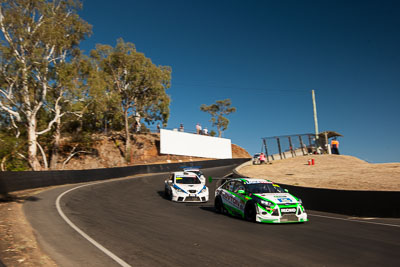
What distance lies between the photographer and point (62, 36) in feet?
125

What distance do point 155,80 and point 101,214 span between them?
40342 mm

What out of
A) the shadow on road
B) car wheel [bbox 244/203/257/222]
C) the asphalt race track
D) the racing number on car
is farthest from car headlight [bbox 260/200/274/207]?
the shadow on road

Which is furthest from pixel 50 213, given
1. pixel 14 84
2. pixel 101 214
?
pixel 14 84

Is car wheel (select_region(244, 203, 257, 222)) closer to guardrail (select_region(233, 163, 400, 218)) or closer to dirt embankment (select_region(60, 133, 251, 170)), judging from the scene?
guardrail (select_region(233, 163, 400, 218))

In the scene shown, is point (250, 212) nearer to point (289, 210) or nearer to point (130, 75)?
point (289, 210)

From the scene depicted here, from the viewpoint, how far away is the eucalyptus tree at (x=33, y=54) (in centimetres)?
3500

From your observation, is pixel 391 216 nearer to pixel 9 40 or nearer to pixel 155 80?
pixel 9 40

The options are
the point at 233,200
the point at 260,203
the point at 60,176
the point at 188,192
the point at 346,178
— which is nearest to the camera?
the point at 260,203

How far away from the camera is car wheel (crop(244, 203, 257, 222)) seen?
10666 mm

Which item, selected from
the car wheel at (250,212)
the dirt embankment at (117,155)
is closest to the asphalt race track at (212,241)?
the car wheel at (250,212)

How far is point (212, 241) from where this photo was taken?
7648 mm

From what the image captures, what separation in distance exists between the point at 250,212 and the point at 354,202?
15.9ft

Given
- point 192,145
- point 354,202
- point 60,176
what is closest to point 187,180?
point 354,202

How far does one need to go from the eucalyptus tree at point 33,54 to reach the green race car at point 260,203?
100ft
